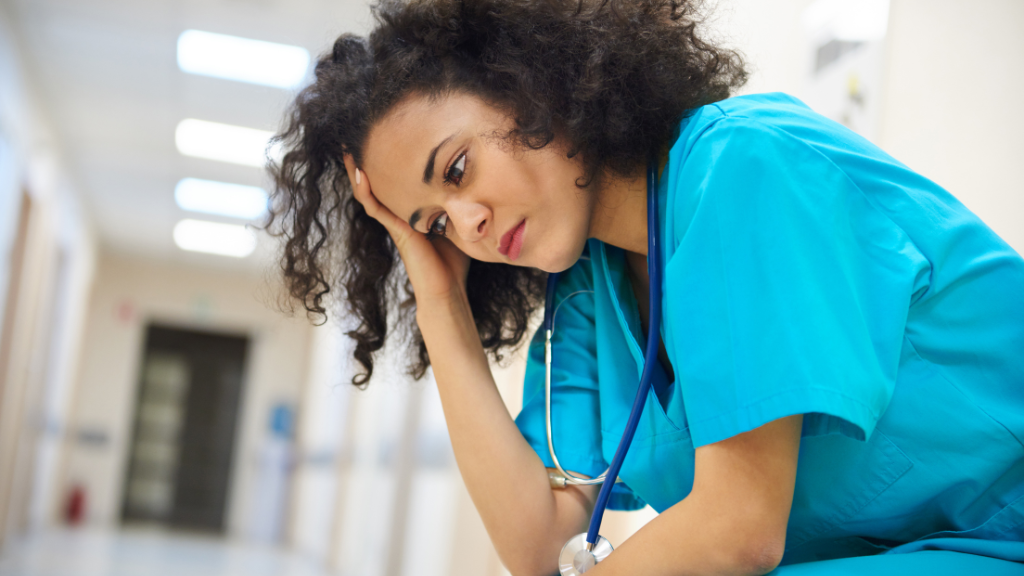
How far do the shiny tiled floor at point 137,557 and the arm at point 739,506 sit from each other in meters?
4.85

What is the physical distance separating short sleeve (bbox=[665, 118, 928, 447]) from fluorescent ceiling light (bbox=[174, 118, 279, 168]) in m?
5.09

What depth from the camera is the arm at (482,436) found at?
1.15 meters

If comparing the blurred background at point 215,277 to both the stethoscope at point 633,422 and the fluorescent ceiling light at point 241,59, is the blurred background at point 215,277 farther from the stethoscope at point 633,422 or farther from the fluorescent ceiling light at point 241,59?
the stethoscope at point 633,422

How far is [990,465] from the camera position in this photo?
0.78m

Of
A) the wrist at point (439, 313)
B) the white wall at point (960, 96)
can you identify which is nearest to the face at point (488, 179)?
the wrist at point (439, 313)

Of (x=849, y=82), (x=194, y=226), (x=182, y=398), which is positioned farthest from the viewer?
(x=182, y=398)

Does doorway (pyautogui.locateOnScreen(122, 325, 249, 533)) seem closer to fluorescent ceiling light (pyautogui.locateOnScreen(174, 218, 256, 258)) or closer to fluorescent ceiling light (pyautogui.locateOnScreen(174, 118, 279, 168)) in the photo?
fluorescent ceiling light (pyautogui.locateOnScreen(174, 218, 256, 258))

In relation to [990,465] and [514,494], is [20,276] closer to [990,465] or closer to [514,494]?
[514,494]

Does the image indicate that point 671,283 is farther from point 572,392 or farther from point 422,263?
point 422,263

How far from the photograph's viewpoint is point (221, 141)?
576 centimetres

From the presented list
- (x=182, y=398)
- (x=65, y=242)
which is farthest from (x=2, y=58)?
(x=182, y=398)

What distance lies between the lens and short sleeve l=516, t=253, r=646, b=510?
1167 millimetres

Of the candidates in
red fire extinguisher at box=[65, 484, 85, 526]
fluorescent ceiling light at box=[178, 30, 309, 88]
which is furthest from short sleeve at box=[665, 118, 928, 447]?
red fire extinguisher at box=[65, 484, 85, 526]

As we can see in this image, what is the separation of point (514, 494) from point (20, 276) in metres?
5.26
